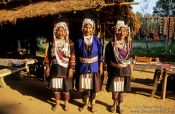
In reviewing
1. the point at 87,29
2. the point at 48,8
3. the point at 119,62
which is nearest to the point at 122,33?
the point at 119,62

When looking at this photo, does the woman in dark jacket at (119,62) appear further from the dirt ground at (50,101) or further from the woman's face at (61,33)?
the woman's face at (61,33)

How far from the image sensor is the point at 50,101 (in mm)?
8023

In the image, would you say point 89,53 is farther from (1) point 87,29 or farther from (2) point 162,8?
(2) point 162,8

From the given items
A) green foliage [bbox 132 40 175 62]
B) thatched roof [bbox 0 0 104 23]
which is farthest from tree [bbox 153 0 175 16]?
thatched roof [bbox 0 0 104 23]

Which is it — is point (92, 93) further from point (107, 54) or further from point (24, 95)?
point (24, 95)

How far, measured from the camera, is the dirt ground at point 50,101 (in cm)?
743

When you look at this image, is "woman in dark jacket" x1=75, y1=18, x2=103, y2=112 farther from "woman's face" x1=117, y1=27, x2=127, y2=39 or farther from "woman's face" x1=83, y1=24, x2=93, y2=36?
"woman's face" x1=117, y1=27, x2=127, y2=39

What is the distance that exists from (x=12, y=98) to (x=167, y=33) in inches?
486

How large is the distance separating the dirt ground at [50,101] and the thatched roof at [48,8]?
2077 mm

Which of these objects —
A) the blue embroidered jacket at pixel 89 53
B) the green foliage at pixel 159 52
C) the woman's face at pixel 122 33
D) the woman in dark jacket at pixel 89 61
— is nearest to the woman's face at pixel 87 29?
the woman in dark jacket at pixel 89 61

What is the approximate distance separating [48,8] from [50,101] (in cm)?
272

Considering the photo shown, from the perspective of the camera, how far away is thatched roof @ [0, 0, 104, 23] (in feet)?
26.8

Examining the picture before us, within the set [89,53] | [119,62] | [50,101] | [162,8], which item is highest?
[162,8]

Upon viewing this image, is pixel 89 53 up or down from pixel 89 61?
up
